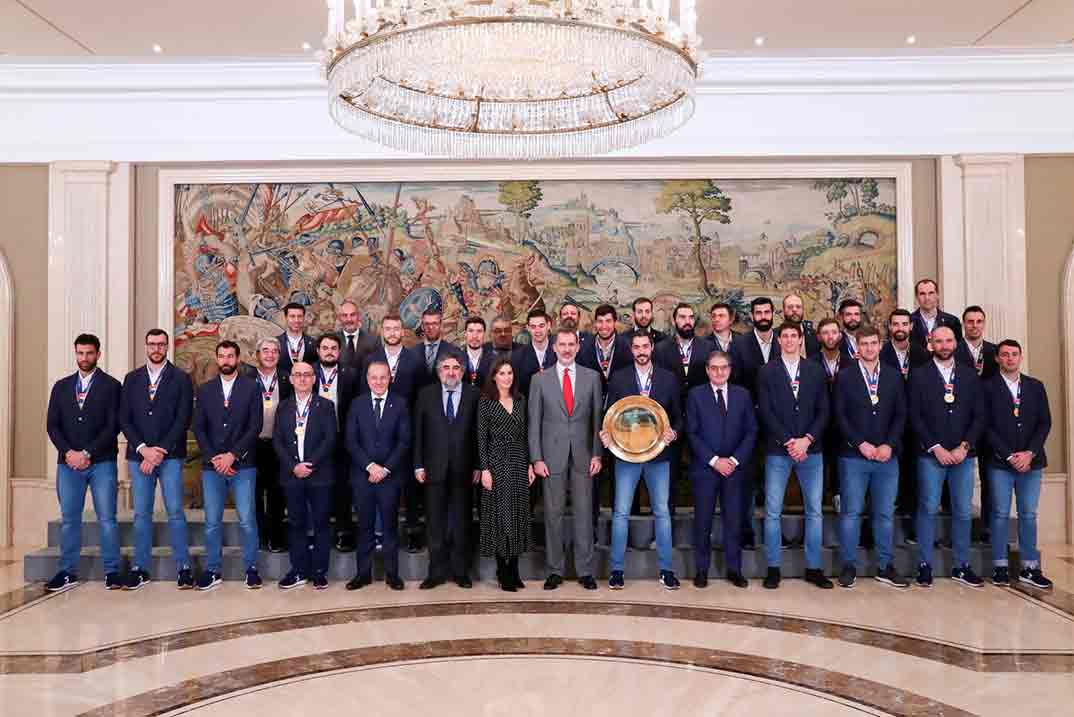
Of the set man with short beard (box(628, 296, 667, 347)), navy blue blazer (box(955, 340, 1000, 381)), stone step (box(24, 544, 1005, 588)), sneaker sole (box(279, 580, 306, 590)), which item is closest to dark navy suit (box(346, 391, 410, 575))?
stone step (box(24, 544, 1005, 588))

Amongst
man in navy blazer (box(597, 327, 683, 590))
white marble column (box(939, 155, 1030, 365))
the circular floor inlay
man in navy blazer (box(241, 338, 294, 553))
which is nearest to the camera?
the circular floor inlay

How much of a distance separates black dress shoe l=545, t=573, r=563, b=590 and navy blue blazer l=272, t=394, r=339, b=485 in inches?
67.8

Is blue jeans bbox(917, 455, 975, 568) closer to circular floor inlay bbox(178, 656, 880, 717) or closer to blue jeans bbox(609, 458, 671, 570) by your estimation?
blue jeans bbox(609, 458, 671, 570)

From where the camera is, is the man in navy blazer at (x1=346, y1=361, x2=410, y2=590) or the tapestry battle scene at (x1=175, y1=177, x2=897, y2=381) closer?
the man in navy blazer at (x1=346, y1=361, x2=410, y2=590)

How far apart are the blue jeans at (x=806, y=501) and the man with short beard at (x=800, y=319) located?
106cm

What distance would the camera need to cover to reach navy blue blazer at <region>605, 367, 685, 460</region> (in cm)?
636

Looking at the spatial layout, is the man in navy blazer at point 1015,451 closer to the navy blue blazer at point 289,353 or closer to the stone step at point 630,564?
the stone step at point 630,564

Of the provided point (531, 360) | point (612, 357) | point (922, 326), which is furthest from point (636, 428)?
point (922, 326)

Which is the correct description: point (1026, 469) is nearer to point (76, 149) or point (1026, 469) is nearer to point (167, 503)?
point (167, 503)

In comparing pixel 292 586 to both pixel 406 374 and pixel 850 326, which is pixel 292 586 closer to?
pixel 406 374

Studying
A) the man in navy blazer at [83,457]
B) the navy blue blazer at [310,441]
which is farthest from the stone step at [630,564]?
the navy blue blazer at [310,441]

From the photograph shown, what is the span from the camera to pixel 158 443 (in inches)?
254

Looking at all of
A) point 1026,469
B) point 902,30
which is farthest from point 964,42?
point 1026,469

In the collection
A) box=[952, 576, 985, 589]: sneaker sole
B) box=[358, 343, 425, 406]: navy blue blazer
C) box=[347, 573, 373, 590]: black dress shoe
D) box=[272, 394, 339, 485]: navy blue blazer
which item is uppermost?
box=[358, 343, 425, 406]: navy blue blazer
